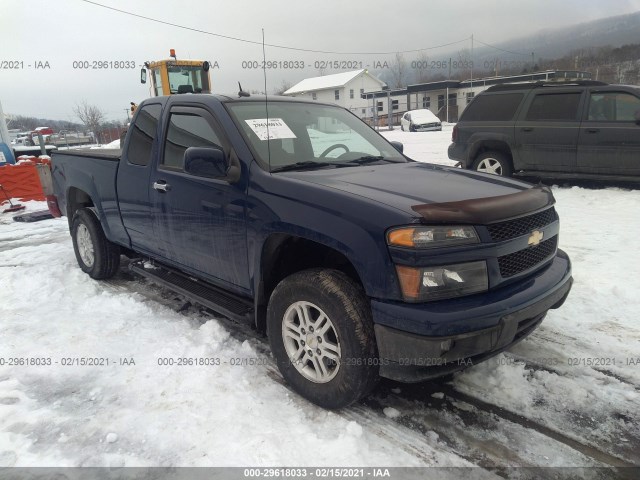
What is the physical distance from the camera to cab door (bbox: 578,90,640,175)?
24.7 feet

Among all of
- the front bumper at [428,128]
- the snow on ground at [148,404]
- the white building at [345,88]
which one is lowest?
the snow on ground at [148,404]

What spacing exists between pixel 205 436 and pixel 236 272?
111 centimetres

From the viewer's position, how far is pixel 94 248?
16.4ft

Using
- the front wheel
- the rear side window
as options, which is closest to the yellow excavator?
the rear side window

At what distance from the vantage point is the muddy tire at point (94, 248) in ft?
16.3

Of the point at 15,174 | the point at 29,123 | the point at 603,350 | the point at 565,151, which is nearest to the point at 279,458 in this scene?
the point at 603,350

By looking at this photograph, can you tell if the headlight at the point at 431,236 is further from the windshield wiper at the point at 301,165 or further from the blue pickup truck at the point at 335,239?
the windshield wiper at the point at 301,165

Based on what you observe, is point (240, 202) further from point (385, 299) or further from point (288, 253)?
point (385, 299)

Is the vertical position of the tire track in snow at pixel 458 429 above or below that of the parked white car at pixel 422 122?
below

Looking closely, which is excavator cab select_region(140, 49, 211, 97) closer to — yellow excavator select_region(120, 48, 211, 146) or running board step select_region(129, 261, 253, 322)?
yellow excavator select_region(120, 48, 211, 146)

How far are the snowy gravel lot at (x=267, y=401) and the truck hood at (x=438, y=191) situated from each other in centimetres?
117

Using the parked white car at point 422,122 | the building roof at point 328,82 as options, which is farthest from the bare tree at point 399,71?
the parked white car at point 422,122

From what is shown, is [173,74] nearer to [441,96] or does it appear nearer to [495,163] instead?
[495,163]

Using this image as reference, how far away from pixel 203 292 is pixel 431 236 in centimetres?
210
